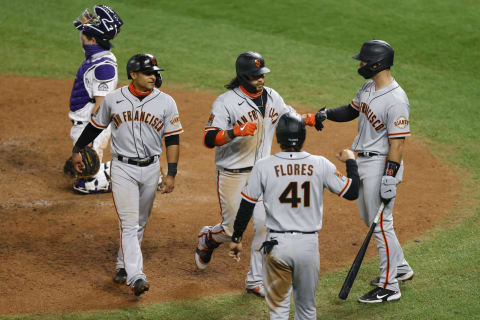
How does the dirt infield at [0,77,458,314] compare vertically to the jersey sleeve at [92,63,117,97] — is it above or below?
below

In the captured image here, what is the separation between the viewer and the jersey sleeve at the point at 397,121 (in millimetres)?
5887

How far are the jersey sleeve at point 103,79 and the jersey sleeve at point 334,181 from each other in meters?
3.96

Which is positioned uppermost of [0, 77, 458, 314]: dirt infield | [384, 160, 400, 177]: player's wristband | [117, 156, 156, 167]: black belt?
[384, 160, 400, 177]: player's wristband

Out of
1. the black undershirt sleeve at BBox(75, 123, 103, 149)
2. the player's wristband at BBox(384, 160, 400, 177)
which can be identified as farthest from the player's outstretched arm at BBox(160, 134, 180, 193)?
the player's wristband at BBox(384, 160, 400, 177)

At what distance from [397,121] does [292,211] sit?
5.18 feet

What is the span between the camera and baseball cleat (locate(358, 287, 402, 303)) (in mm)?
5957

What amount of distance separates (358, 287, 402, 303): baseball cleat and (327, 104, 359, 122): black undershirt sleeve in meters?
1.64

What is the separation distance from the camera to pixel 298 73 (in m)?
13.6

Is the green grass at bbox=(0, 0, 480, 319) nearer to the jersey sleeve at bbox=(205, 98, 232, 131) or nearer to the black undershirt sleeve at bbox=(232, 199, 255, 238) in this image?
the black undershirt sleeve at bbox=(232, 199, 255, 238)

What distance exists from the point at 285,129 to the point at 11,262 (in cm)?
333

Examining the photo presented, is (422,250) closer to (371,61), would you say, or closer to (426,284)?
(426,284)

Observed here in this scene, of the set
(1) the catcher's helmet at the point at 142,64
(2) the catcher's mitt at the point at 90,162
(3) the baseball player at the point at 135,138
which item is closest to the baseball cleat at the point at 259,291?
(3) the baseball player at the point at 135,138

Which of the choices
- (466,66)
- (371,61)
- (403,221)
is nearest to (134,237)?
(371,61)

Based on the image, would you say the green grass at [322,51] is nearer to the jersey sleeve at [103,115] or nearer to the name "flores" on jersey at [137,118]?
the name "flores" on jersey at [137,118]
